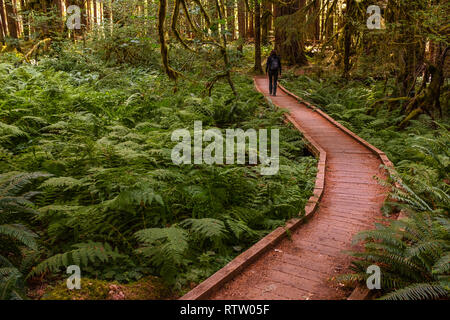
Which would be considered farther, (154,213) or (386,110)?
(386,110)

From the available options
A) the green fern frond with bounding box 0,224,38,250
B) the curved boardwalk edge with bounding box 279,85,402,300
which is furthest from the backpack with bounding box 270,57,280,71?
the green fern frond with bounding box 0,224,38,250

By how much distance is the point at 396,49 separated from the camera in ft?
41.5

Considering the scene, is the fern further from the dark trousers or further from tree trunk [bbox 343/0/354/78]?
tree trunk [bbox 343/0/354/78]

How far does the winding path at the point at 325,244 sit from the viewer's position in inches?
143

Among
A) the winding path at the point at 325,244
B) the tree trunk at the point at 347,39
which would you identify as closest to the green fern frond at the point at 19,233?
the winding path at the point at 325,244

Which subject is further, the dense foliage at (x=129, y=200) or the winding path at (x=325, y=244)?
the dense foliage at (x=129, y=200)

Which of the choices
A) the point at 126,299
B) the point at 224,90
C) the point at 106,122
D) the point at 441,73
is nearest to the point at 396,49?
the point at 441,73

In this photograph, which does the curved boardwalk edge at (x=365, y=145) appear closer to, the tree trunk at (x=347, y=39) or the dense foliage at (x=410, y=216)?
the dense foliage at (x=410, y=216)

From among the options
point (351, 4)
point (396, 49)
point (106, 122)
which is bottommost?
point (106, 122)

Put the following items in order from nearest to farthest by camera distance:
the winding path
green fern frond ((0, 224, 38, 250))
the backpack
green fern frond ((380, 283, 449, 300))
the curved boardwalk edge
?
green fern frond ((380, 283, 449, 300)), the curved boardwalk edge, green fern frond ((0, 224, 38, 250)), the winding path, the backpack

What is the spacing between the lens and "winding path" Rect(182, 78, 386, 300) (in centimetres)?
Result: 363
